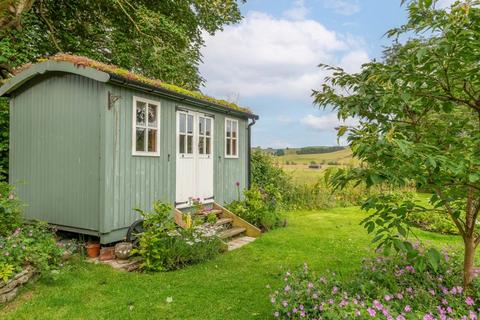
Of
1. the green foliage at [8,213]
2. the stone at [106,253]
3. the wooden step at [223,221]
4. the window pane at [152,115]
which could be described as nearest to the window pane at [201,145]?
the window pane at [152,115]

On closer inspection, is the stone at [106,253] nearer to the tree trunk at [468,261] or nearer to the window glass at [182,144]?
the window glass at [182,144]

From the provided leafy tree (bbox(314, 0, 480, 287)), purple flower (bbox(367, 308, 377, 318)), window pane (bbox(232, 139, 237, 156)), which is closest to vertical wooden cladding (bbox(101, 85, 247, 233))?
window pane (bbox(232, 139, 237, 156))

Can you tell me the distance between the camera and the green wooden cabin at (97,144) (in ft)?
16.7

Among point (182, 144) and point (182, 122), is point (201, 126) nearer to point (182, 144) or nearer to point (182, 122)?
point (182, 122)

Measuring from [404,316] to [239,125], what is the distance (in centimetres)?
664

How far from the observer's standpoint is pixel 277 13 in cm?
902

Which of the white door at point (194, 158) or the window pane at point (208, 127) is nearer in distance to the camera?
the white door at point (194, 158)

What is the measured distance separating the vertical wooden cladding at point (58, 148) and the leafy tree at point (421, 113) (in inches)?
153

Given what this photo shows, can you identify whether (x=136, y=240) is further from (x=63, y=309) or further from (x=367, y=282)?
(x=367, y=282)

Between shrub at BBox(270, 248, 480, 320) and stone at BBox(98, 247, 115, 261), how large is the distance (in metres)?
3.18

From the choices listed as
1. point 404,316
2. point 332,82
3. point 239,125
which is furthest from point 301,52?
point 404,316

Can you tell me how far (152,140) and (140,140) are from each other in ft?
1.00

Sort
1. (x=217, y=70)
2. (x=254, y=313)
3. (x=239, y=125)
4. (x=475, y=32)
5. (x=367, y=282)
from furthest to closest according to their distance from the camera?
(x=217, y=70) < (x=239, y=125) < (x=254, y=313) < (x=367, y=282) < (x=475, y=32)

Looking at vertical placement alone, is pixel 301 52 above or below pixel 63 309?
above
